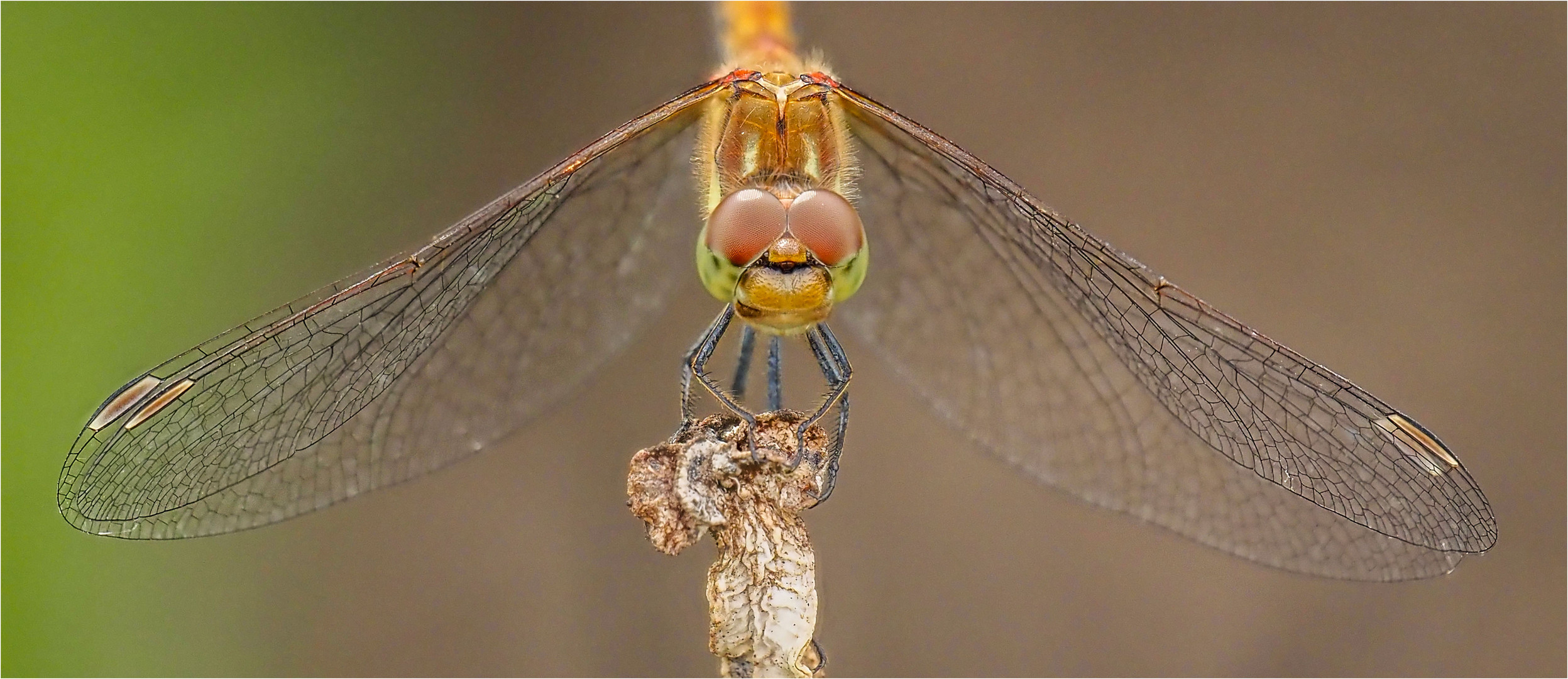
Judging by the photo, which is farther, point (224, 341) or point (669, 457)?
point (224, 341)

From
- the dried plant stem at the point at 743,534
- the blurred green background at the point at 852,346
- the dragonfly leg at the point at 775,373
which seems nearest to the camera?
the dried plant stem at the point at 743,534

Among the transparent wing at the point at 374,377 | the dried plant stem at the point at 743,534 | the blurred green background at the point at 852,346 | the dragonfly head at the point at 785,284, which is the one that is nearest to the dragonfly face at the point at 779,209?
the dragonfly head at the point at 785,284

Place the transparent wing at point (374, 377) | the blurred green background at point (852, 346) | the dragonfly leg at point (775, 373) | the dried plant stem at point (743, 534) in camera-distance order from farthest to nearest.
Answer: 1. the blurred green background at point (852, 346)
2. the dragonfly leg at point (775, 373)
3. the transparent wing at point (374, 377)
4. the dried plant stem at point (743, 534)

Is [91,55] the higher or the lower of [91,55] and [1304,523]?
the higher

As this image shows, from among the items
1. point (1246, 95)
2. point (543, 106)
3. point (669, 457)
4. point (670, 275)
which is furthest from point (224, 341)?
point (1246, 95)

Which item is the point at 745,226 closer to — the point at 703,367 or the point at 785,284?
the point at 785,284

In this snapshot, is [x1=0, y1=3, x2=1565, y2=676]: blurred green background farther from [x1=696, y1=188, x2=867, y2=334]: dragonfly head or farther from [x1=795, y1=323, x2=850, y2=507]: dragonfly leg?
[x1=696, y1=188, x2=867, y2=334]: dragonfly head

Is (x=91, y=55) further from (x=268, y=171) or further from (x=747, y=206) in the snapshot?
(x=747, y=206)

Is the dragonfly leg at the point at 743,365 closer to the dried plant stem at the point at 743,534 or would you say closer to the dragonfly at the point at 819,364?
the dragonfly at the point at 819,364
